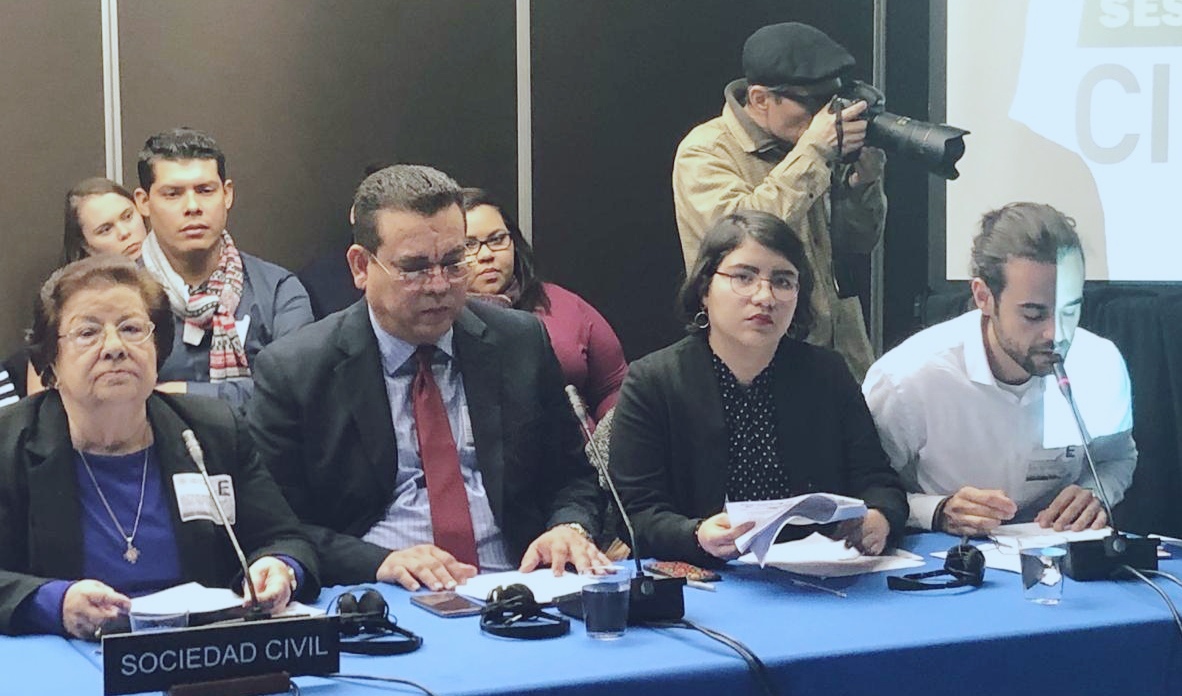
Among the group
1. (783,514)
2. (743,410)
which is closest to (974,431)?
(743,410)

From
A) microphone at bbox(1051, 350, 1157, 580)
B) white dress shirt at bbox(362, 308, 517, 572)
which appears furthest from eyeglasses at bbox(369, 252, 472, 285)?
microphone at bbox(1051, 350, 1157, 580)

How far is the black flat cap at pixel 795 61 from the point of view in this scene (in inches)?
128

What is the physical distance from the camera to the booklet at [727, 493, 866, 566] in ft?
6.77

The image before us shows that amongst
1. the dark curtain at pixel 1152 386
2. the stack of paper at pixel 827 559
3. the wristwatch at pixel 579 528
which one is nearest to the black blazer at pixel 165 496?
the wristwatch at pixel 579 528

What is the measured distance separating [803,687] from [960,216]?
8.17 feet

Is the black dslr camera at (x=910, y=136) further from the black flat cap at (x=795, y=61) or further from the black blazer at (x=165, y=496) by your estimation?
the black blazer at (x=165, y=496)

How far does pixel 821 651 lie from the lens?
1725 millimetres

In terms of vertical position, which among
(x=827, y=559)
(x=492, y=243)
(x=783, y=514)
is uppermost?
(x=492, y=243)

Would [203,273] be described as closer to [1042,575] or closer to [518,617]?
[518,617]

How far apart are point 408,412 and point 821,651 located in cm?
95

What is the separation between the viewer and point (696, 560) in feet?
7.43

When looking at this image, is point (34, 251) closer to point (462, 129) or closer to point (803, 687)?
point (462, 129)

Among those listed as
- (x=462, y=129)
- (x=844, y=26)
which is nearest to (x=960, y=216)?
(x=844, y=26)

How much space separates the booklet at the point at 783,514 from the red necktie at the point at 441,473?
50cm
